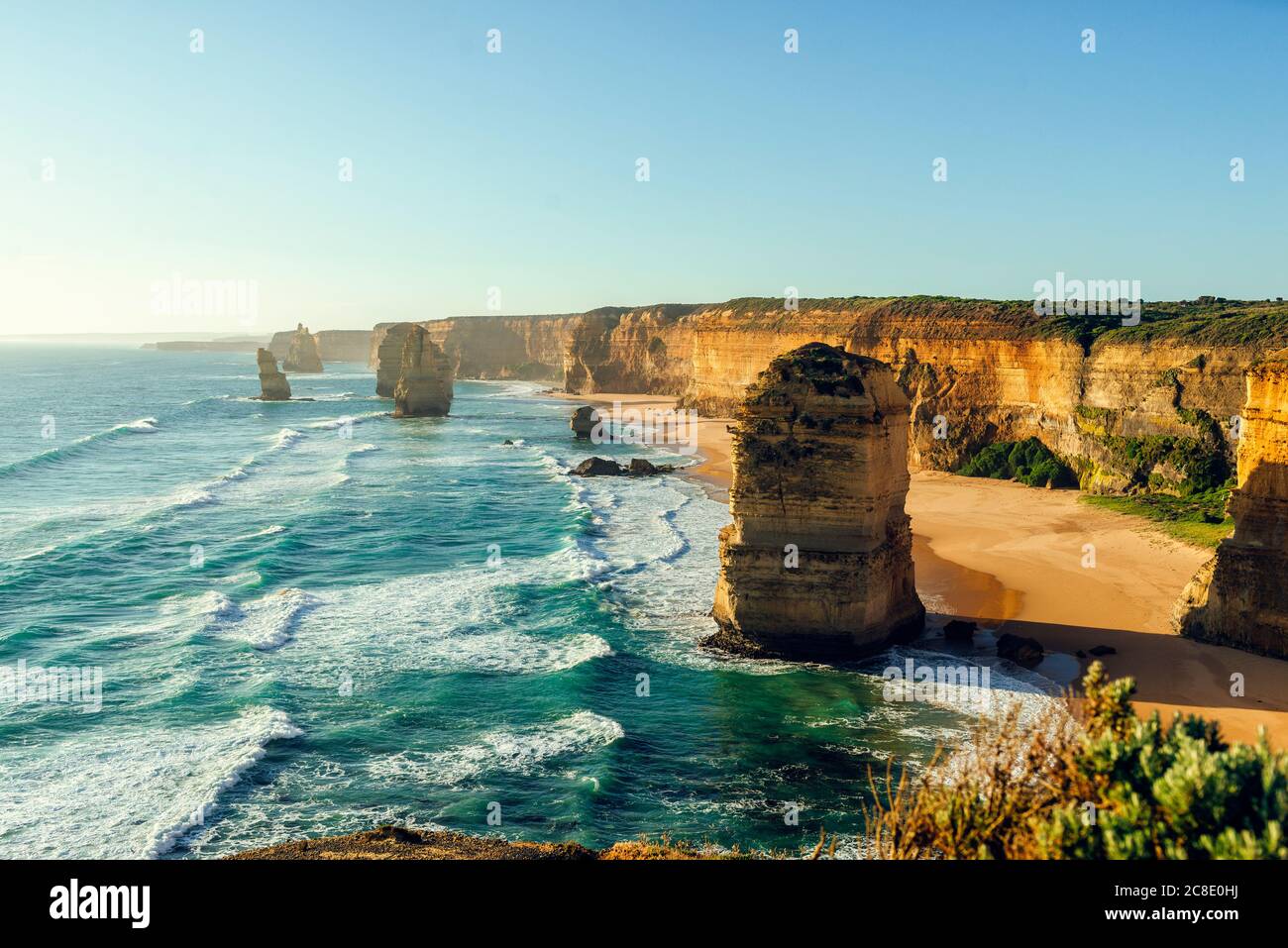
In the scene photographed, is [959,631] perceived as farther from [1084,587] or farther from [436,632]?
[436,632]

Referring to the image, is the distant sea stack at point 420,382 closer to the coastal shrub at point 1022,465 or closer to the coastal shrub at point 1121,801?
the coastal shrub at point 1022,465

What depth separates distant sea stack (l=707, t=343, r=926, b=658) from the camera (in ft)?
81.7

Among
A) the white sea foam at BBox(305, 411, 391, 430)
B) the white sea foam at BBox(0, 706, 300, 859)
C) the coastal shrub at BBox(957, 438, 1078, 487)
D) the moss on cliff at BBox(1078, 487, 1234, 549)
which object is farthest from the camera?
the white sea foam at BBox(305, 411, 391, 430)

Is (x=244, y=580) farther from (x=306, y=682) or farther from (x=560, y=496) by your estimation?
(x=560, y=496)

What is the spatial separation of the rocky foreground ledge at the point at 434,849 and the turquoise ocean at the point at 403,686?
2634 millimetres

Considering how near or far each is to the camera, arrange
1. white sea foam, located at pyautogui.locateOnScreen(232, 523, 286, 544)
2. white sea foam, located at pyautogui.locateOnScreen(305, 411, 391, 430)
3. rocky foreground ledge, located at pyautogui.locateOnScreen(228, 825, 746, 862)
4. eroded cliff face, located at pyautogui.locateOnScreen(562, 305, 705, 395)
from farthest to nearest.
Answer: eroded cliff face, located at pyautogui.locateOnScreen(562, 305, 705, 395)
white sea foam, located at pyautogui.locateOnScreen(305, 411, 391, 430)
white sea foam, located at pyautogui.locateOnScreen(232, 523, 286, 544)
rocky foreground ledge, located at pyautogui.locateOnScreen(228, 825, 746, 862)

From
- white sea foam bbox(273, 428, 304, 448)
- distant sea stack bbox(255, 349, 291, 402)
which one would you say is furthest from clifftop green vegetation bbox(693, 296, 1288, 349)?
distant sea stack bbox(255, 349, 291, 402)

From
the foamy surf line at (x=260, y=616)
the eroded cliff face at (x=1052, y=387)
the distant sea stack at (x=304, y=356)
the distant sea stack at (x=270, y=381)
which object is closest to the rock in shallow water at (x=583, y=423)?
the eroded cliff face at (x=1052, y=387)

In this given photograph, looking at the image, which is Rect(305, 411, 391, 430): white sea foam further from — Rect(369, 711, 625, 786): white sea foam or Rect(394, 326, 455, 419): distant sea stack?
Rect(369, 711, 625, 786): white sea foam

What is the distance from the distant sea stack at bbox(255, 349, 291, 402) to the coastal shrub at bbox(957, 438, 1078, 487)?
277 feet

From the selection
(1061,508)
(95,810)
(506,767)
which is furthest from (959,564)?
(95,810)

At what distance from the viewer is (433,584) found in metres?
33.6

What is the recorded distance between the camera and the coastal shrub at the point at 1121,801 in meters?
7.77

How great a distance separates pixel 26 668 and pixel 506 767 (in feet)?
46.7
